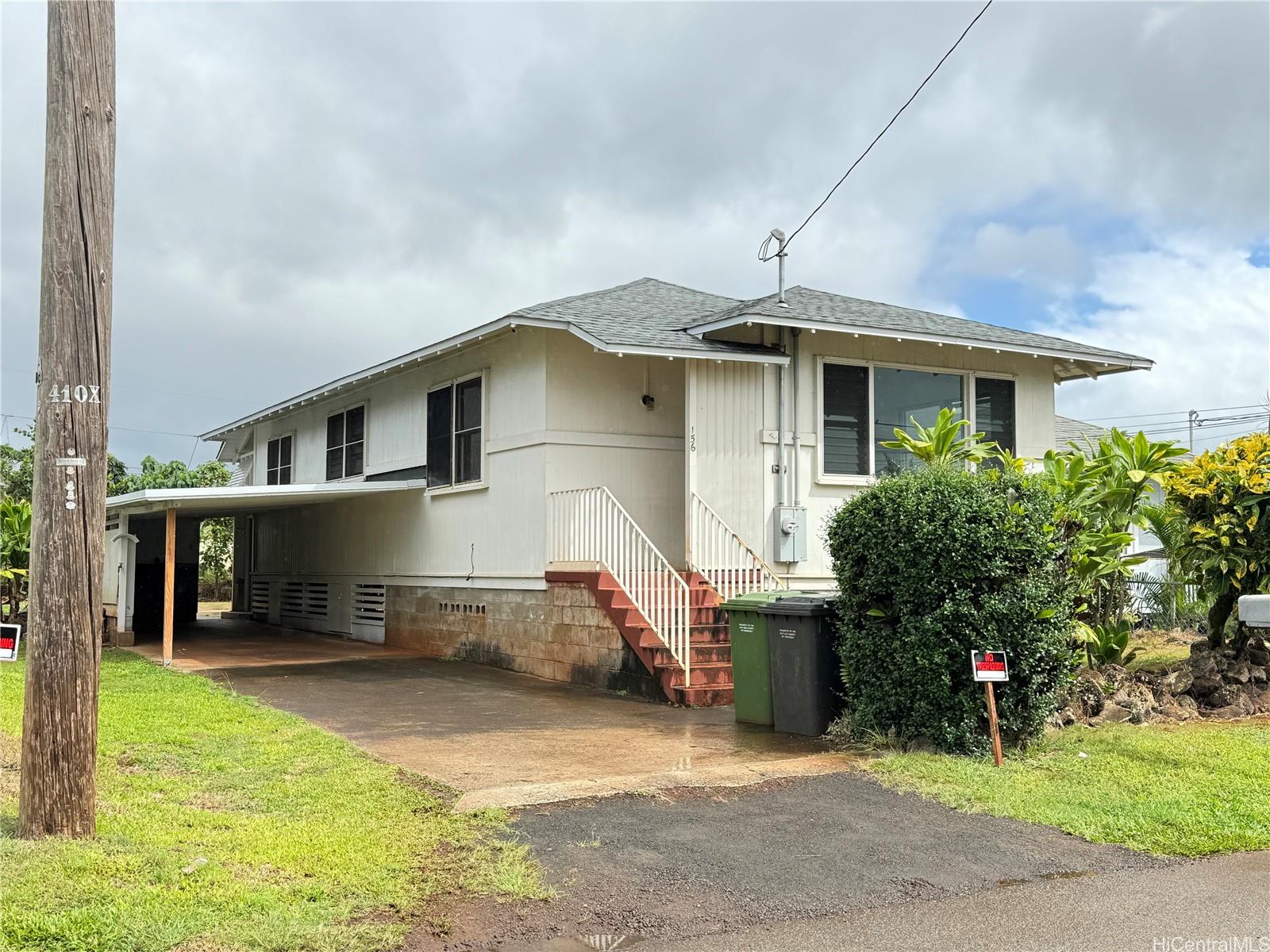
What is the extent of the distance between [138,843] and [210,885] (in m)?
0.76

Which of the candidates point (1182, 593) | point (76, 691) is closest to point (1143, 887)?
point (76, 691)

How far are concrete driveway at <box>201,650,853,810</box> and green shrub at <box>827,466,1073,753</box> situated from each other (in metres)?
0.81

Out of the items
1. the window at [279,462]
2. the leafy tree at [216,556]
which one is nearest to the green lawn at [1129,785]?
the window at [279,462]

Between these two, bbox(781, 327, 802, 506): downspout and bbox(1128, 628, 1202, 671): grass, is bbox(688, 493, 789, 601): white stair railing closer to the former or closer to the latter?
bbox(781, 327, 802, 506): downspout

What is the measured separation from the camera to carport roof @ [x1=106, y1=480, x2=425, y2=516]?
15.8m

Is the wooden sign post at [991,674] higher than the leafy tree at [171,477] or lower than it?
lower

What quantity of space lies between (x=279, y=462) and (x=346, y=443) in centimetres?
461

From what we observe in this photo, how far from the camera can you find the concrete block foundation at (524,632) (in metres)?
13.0

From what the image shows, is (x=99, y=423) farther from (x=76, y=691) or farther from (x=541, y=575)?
(x=541, y=575)

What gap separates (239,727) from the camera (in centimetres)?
977

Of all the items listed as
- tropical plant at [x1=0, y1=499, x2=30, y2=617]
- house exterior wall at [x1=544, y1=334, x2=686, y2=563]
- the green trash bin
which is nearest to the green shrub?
the green trash bin

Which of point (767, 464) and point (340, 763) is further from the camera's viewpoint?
point (767, 464)

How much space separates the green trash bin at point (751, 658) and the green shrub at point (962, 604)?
4.76 feet

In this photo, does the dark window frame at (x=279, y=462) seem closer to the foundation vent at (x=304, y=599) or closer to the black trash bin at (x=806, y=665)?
the foundation vent at (x=304, y=599)
